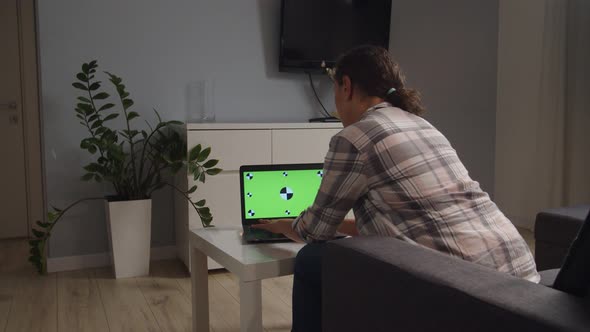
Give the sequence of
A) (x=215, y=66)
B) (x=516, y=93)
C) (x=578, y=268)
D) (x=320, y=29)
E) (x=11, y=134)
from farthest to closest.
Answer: (x=516, y=93) < (x=11, y=134) < (x=320, y=29) < (x=215, y=66) < (x=578, y=268)

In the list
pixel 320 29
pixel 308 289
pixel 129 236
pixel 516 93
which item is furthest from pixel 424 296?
pixel 516 93

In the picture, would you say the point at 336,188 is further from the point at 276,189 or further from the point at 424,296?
the point at 276,189

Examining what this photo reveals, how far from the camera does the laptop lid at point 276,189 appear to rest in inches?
76.9

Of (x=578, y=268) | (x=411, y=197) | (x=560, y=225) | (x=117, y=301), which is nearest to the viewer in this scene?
(x=578, y=268)

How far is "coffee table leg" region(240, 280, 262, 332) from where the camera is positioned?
1.49 meters

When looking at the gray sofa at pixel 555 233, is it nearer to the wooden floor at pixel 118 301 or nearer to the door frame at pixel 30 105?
the wooden floor at pixel 118 301

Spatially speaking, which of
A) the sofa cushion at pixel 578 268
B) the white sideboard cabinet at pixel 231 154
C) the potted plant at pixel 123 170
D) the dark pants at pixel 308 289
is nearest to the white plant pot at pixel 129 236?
the potted plant at pixel 123 170

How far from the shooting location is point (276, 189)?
197 centimetres

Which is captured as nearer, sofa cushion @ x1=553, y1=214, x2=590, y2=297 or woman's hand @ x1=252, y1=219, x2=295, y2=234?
sofa cushion @ x1=553, y1=214, x2=590, y2=297

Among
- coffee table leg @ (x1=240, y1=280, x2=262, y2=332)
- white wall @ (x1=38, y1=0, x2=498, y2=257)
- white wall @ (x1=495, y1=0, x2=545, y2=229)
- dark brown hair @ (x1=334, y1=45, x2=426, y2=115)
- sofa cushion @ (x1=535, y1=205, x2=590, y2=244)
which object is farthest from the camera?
white wall @ (x1=495, y1=0, x2=545, y2=229)

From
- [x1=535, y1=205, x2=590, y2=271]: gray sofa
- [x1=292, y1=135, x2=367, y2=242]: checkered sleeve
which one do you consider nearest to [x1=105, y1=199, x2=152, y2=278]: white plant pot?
[x1=292, y1=135, x2=367, y2=242]: checkered sleeve

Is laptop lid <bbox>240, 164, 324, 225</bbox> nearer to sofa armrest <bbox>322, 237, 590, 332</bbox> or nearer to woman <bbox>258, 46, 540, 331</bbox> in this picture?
woman <bbox>258, 46, 540, 331</bbox>

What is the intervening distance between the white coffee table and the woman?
0.07 metres

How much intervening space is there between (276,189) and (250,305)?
1.83 ft
